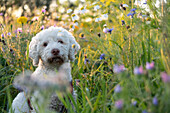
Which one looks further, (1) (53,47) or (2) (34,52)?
(2) (34,52)

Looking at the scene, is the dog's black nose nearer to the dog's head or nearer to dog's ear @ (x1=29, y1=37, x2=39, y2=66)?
the dog's head

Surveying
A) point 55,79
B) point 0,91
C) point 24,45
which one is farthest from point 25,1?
point 55,79

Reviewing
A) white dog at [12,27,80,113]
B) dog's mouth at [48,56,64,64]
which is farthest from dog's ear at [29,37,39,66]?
dog's mouth at [48,56,64,64]

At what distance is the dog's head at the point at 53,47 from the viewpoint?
249cm

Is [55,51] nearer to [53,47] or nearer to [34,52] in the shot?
[53,47]

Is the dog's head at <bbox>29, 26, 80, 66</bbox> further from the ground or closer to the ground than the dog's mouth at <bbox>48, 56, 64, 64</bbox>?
further from the ground

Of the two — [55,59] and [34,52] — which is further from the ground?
[34,52]

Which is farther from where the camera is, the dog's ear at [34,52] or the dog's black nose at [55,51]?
the dog's ear at [34,52]

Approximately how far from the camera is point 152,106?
1248 millimetres

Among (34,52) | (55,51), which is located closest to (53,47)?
(55,51)

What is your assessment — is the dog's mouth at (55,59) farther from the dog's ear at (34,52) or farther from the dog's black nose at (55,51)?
the dog's ear at (34,52)

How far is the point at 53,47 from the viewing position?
2479 mm

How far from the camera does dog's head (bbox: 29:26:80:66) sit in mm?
2490

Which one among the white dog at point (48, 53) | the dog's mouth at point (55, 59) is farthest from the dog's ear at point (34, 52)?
the dog's mouth at point (55, 59)
